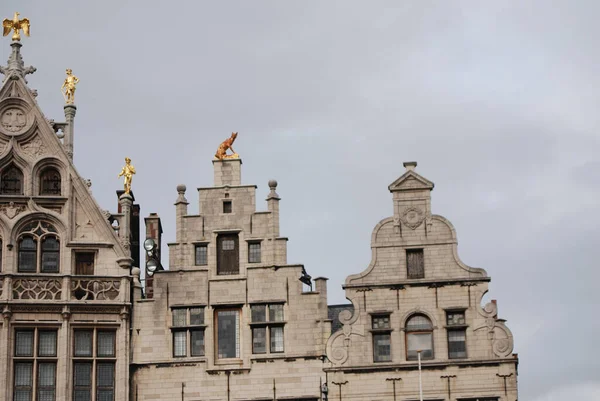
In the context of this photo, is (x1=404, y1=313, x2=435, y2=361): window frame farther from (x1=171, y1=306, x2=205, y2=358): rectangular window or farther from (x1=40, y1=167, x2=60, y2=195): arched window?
(x1=40, y1=167, x2=60, y2=195): arched window

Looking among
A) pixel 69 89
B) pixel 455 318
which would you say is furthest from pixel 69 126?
pixel 455 318

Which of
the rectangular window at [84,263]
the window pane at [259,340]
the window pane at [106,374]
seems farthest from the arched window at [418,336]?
the rectangular window at [84,263]

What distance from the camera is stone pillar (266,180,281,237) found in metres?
47.9

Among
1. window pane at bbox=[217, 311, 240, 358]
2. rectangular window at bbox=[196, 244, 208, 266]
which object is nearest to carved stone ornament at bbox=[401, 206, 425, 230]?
window pane at bbox=[217, 311, 240, 358]

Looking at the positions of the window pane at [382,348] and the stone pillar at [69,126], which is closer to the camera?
the window pane at [382,348]

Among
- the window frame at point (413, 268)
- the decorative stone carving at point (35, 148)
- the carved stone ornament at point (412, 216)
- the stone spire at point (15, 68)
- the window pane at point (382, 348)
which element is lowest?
the window pane at point (382, 348)

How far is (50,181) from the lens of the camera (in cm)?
4872

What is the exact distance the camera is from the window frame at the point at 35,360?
4638 cm

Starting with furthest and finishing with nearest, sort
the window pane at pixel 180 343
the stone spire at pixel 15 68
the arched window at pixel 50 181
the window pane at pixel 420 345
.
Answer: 1. the stone spire at pixel 15 68
2. the arched window at pixel 50 181
3. the window pane at pixel 180 343
4. the window pane at pixel 420 345

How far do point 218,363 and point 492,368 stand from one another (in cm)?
800

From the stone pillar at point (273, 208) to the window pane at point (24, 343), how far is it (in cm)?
774

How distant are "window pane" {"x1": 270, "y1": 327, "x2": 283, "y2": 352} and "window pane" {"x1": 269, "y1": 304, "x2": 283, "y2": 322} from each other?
0.27 metres

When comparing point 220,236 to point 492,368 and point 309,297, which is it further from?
point 492,368

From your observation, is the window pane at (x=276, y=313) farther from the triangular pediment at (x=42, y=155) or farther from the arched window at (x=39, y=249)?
the arched window at (x=39, y=249)
